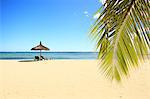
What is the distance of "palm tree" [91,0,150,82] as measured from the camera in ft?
7.07

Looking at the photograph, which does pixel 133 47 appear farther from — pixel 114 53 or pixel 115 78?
pixel 115 78

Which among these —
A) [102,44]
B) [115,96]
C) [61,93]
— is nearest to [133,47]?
[102,44]

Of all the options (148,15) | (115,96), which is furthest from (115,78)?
(115,96)

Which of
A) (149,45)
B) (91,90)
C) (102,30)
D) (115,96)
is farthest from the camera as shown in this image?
(91,90)

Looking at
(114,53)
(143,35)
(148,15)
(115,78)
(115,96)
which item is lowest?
(115,96)

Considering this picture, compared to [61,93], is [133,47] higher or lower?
higher

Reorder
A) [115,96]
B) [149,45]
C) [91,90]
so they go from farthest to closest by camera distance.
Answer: [91,90], [115,96], [149,45]

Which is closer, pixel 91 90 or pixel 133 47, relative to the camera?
pixel 133 47

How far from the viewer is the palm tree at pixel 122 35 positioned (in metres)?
2.16

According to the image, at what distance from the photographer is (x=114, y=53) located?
7.30 feet

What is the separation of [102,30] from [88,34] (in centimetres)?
12

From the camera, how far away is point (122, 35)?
7.22 feet

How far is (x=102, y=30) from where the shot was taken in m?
2.27

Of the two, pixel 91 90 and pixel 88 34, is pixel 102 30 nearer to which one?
pixel 88 34
